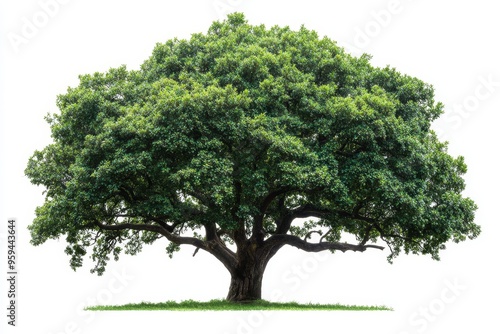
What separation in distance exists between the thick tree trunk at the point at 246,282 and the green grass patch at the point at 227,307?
0.50 meters

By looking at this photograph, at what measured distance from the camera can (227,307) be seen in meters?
23.3

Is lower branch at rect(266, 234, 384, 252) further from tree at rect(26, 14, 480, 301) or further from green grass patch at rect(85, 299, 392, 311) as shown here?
green grass patch at rect(85, 299, 392, 311)

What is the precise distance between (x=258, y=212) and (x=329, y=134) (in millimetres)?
3711

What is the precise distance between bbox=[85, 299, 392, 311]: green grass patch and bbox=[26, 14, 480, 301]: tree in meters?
1.09

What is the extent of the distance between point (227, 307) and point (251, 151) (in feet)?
19.3

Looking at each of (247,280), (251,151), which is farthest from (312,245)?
(251,151)

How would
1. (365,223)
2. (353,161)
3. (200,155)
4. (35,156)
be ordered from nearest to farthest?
(200,155) → (353,161) → (35,156) → (365,223)

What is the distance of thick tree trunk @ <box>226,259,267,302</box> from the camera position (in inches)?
997

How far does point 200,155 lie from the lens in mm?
20875

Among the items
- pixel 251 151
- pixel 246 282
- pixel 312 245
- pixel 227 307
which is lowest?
pixel 227 307

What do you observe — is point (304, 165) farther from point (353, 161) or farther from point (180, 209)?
point (180, 209)

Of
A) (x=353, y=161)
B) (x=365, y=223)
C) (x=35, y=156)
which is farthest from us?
(x=365, y=223)

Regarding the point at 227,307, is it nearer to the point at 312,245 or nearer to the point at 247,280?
the point at 247,280

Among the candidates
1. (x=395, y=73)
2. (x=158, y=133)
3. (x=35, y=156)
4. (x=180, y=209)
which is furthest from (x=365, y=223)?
(x=35, y=156)
